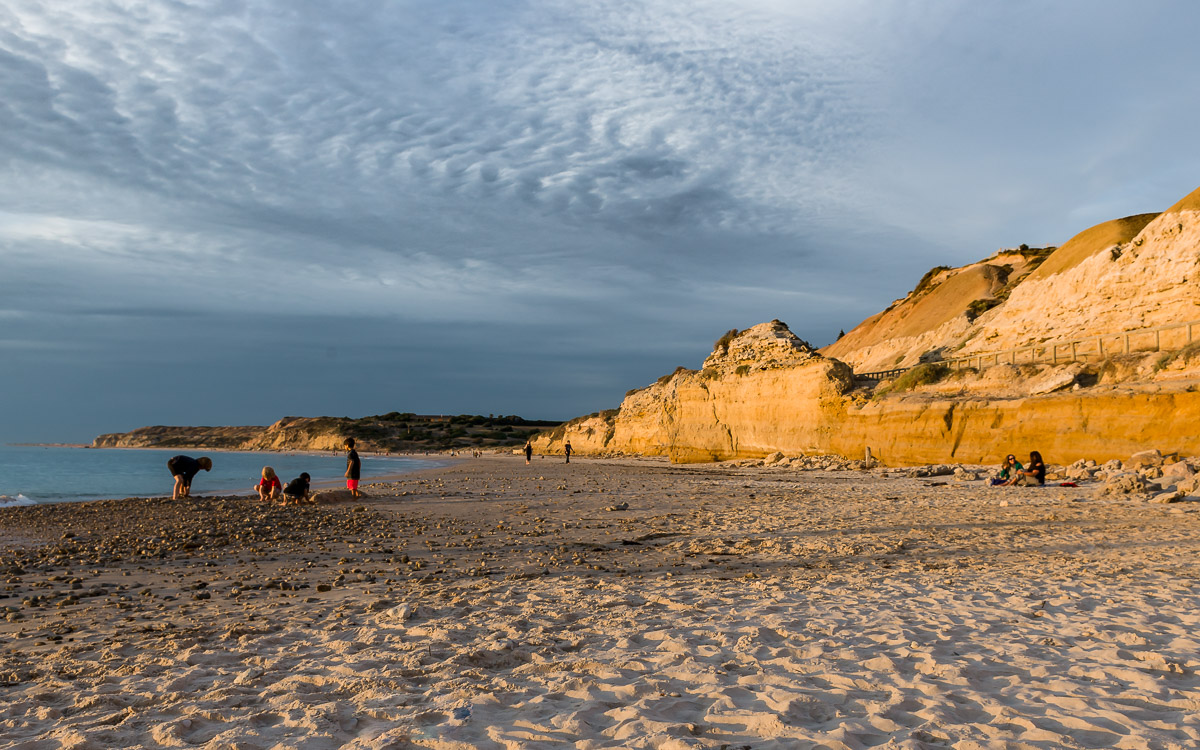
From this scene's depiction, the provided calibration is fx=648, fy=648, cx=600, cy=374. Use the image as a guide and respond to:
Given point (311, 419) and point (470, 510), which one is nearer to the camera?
point (470, 510)

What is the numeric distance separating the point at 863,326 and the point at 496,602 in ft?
281

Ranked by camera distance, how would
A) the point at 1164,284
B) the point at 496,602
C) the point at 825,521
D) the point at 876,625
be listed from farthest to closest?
the point at 1164,284, the point at 825,521, the point at 496,602, the point at 876,625

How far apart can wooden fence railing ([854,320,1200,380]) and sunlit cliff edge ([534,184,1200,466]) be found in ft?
0.23

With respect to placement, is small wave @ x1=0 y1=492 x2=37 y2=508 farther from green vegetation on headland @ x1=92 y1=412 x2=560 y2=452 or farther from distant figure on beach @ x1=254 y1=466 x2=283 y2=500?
green vegetation on headland @ x1=92 y1=412 x2=560 y2=452

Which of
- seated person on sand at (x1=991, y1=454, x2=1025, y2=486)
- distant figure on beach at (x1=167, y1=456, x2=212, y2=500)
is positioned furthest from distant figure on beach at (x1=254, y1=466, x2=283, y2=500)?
seated person on sand at (x1=991, y1=454, x2=1025, y2=486)

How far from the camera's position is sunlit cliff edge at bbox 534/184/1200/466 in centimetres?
1788

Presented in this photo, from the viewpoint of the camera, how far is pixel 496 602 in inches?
229

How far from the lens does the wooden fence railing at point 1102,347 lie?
2088 centimetres

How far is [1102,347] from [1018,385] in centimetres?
346

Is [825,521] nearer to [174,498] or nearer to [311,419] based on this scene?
[174,498]

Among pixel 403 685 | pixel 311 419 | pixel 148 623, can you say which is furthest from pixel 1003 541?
pixel 311 419

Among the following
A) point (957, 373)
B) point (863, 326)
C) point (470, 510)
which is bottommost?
point (470, 510)

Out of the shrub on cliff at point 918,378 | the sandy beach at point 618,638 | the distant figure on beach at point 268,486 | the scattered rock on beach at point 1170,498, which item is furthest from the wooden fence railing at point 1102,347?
the distant figure on beach at point 268,486

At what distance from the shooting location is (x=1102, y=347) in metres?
22.9
